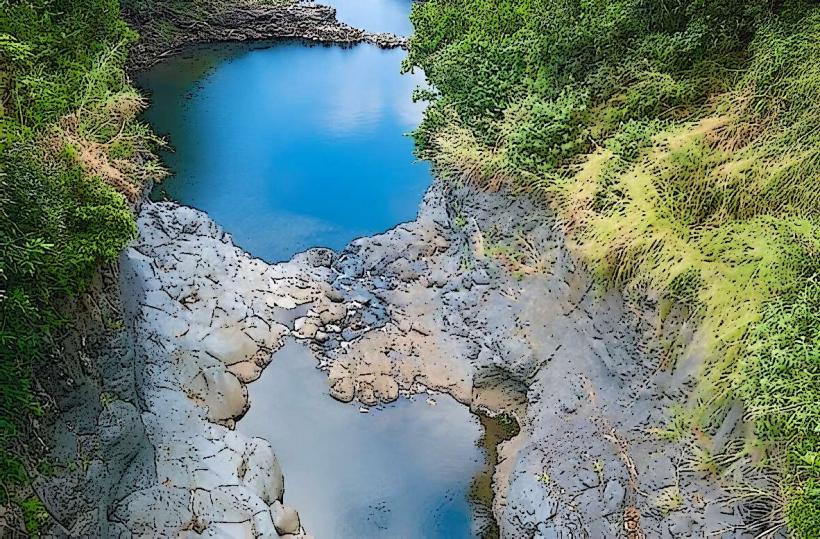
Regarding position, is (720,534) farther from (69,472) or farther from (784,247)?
(69,472)

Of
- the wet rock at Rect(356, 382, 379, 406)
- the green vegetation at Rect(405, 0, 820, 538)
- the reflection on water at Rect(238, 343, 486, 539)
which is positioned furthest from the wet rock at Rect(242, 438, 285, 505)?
the green vegetation at Rect(405, 0, 820, 538)

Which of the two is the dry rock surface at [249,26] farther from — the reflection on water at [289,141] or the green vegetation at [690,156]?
the green vegetation at [690,156]

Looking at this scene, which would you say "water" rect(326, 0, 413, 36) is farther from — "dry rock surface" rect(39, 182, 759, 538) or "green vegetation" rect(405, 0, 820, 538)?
"green vegetation" rect(405, 0, 820, 538)

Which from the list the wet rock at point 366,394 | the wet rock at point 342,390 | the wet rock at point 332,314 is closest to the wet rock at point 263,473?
the wet rock at point 342,390

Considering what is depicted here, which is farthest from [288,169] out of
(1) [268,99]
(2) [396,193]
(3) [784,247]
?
(3) [784,247]

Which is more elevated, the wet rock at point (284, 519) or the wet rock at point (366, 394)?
the wet rock at point (366, 394)
